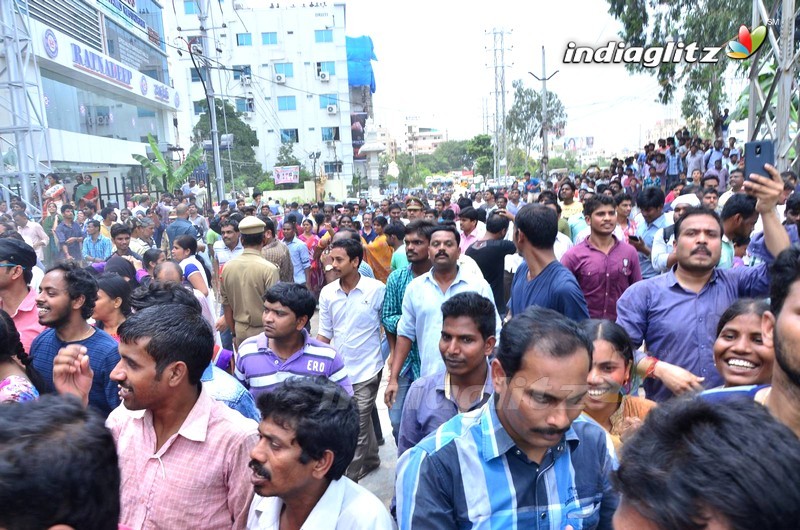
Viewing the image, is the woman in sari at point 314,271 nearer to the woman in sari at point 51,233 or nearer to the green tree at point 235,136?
the woman in sari at point 51,233

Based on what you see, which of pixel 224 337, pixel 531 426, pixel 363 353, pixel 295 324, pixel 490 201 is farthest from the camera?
pixel 490 201

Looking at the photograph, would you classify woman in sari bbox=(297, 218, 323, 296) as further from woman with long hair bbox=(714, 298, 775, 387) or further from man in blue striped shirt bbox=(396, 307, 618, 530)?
man in blue striped shirt bbox=(396, 307, 618, 530)

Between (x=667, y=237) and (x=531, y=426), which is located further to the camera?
(x=667, y=237)

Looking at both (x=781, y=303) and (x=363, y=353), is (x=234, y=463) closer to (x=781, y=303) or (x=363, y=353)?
(x=781, y=303)

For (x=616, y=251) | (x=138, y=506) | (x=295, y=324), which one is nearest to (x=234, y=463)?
(x=138, y=506)

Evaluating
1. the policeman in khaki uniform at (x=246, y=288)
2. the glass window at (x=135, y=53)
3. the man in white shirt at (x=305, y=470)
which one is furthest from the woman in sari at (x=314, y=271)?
the glass window at (x=135, y=53)

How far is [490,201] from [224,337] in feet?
33.8

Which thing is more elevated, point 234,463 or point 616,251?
point 616,251

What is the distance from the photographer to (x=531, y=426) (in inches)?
64.9

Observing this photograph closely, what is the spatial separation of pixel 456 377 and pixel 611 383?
64 cm

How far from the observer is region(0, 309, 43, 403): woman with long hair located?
253 centimetres

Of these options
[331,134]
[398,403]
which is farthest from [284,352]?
[331,134]

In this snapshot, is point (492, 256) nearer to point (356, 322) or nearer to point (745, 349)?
point (356, 322)

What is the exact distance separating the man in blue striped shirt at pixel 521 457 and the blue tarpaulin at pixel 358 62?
66.1 m
